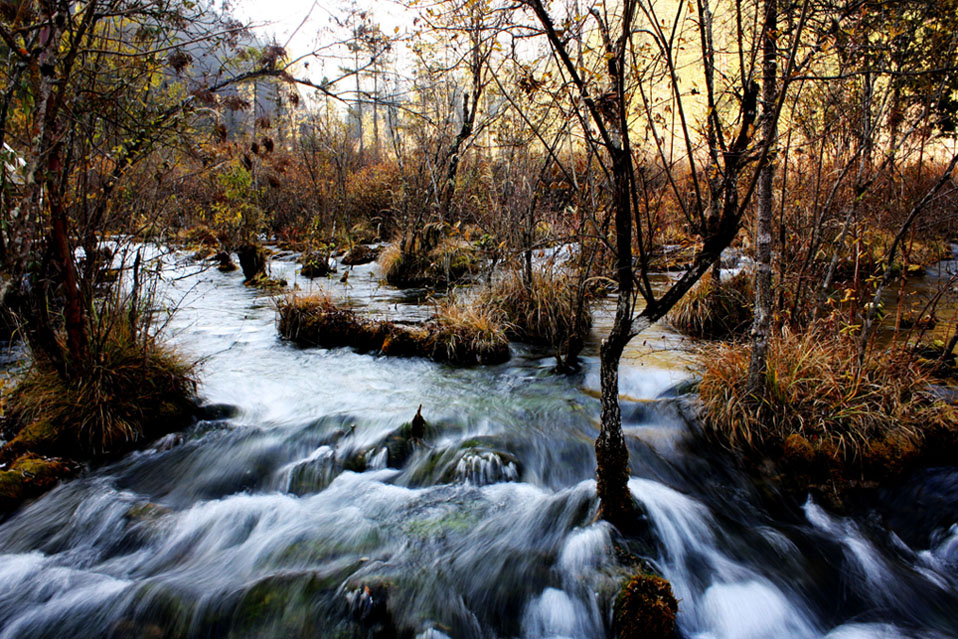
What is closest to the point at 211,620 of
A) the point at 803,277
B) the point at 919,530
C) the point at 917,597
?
the point at 917,597

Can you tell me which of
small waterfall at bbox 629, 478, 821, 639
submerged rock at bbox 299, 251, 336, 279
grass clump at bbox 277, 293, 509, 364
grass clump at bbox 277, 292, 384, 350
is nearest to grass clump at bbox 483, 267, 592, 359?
grass clump at bbox 277, 293, 509, 364

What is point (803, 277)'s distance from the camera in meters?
5.60

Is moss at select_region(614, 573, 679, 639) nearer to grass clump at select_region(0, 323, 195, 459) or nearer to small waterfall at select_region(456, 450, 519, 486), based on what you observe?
small waterfall at select_region(456, 450, 519, 486)

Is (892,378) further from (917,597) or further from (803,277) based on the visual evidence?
(917,597)

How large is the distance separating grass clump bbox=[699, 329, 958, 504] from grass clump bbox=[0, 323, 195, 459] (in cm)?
575

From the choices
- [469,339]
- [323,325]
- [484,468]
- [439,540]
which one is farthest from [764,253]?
[323,325]

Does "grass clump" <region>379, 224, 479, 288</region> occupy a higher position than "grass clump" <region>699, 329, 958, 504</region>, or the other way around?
"grass clump" <region>379, 224, 479, 288</region>

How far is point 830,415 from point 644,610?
2796 millimetres

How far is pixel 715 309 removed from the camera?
334 inches

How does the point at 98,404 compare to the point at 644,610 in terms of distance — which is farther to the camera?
the point at 98,404

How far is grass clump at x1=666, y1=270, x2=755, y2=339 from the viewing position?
830 centimetres

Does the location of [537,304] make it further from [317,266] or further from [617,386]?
[317,266]

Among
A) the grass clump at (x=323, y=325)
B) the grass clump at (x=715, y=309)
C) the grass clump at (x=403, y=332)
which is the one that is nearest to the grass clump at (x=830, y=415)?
the grass clump at (x=715, y=309)

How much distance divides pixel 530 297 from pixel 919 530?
5706 mm
